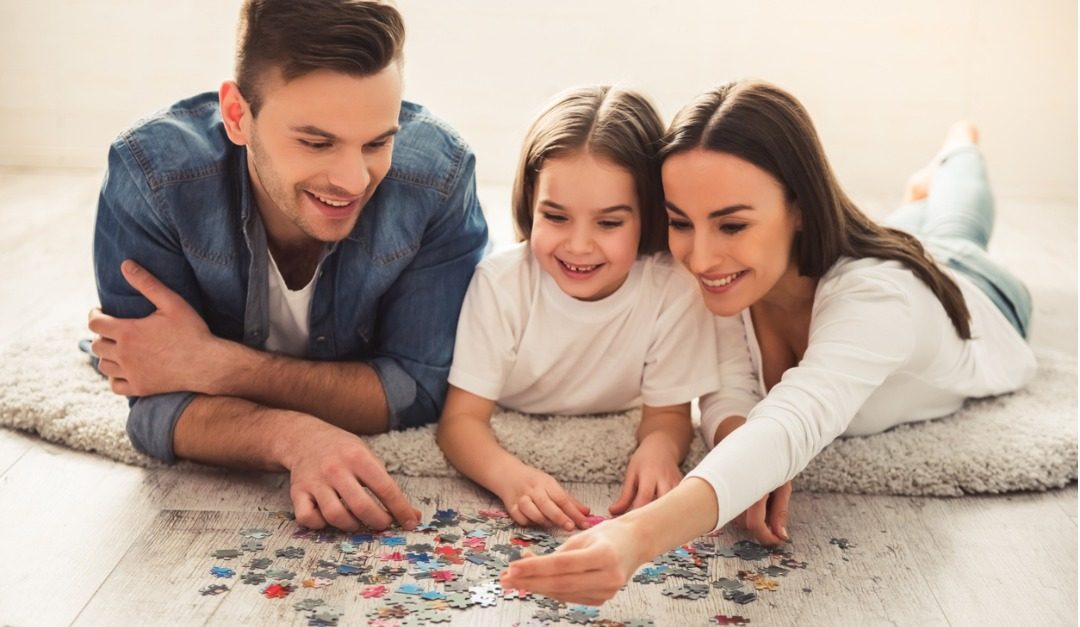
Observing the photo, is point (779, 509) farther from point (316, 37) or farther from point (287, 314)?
point (316, 37)

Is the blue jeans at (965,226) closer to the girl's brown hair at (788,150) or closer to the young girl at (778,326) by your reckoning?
the young girl at (778,326)

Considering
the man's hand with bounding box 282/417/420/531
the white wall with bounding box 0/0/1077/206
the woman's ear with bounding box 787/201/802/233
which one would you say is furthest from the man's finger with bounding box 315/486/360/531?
the white wall with bounding box 0/0/1077/206

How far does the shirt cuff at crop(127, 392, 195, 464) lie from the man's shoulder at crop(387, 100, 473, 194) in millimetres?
615

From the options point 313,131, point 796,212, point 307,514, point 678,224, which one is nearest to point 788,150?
point 796,212

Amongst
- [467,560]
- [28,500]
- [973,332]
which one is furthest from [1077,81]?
[28,500]

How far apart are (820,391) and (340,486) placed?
34.4 inches

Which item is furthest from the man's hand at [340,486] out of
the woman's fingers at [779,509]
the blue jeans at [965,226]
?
the blue jeans at [965,226]

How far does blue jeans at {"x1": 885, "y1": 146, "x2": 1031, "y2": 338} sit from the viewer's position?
3.10 meters

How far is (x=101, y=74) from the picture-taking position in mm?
5020

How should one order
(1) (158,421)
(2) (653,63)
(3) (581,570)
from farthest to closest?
1. (2) (653,63)
2. (1) (158,421)
3. (3) (581,570)

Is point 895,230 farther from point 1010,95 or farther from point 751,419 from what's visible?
point 1010,95

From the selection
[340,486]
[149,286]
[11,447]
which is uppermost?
[149,286]

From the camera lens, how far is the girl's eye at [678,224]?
7.81 feet

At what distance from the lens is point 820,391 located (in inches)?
86.3
